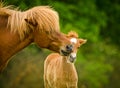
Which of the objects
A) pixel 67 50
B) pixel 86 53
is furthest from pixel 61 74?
pixel 86 53

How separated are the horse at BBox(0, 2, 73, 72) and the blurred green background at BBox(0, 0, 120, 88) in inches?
244

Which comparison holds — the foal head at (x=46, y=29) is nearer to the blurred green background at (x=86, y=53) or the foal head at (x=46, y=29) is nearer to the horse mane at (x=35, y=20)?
the horse mane at (x=35, y=20)

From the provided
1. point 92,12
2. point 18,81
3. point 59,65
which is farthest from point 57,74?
point 92,12

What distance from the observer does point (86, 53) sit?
79.7 ft

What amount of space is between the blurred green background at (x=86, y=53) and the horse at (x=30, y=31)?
6.20 metres

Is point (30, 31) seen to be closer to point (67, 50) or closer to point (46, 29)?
point (46, 29)

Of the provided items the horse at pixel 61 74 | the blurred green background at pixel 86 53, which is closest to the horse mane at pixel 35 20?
the horse at pixel 61 74

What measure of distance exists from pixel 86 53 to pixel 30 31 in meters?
15.1

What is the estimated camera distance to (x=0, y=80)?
1770 centimetres

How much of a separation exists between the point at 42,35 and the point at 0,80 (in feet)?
28.4

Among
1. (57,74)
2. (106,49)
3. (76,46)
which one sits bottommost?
(106,49)

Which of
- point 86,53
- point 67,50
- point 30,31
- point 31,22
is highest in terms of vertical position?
point 31,22

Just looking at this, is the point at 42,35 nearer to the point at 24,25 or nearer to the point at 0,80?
the point at 24,25

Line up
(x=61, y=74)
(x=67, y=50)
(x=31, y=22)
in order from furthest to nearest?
(x=61, y=74) → (x=31, y=22) → (x=67, y=50)
